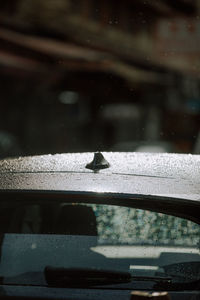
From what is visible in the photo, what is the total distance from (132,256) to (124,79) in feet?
57.4

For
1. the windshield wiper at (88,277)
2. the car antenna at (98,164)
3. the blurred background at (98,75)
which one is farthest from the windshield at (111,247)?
the blurred background at (98,75)

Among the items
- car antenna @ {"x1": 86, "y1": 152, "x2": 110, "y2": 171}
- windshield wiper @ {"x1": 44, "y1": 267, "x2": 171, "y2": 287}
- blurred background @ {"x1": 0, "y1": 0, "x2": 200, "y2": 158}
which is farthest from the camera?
blurred background @ {"x1": 0, "y1": 0, "x2": 200, "y2": 158}

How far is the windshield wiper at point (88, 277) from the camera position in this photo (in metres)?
2.30

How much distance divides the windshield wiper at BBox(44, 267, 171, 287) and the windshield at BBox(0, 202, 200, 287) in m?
0.01

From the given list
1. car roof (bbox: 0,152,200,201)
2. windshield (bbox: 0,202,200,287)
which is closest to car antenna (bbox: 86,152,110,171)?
car roof (bbox: 0,152,200,201)

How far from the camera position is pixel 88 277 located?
2318 millimetres

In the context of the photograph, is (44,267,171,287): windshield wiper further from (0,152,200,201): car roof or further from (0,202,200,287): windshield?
(0,152,200,201): car roof

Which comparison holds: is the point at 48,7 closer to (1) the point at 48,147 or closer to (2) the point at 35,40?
(1) the point at 48,147

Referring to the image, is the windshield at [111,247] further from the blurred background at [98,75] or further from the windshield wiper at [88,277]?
the blurred background at [98,75]

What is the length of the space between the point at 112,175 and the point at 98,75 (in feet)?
50.0

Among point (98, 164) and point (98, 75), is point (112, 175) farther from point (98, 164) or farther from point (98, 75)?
point (98, 75)

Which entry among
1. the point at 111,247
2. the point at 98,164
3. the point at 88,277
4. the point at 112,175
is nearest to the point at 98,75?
the point at 98,164

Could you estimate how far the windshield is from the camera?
2318 mm

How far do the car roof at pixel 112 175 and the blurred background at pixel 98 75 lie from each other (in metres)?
10.4
